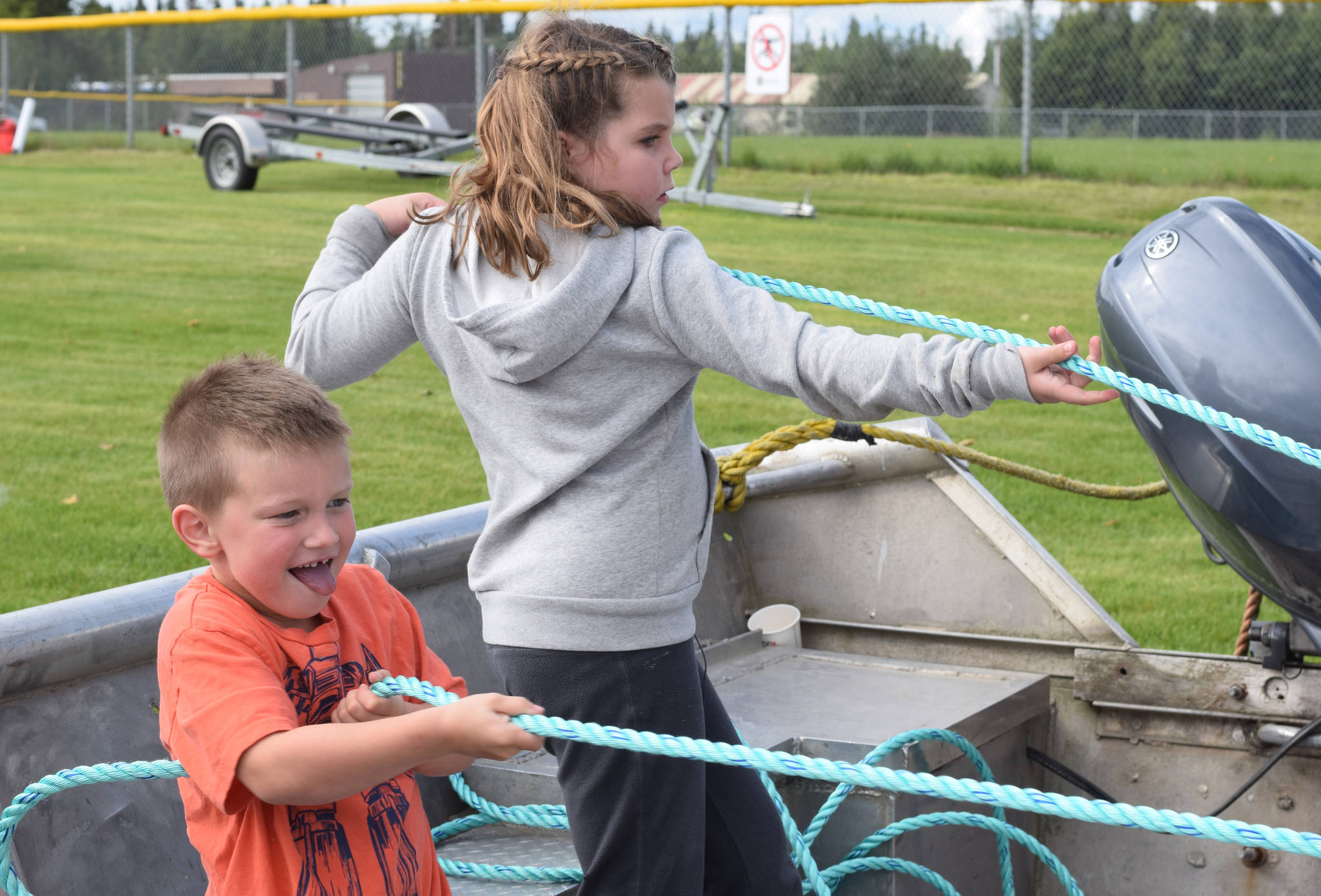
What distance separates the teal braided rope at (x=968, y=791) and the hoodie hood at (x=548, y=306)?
478mm

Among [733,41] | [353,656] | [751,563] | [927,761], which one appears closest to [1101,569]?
[751,563]

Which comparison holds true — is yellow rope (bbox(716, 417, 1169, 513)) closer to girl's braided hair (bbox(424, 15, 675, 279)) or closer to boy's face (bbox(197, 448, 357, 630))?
girl's braided hair (bbox(424, 15, 675, 279))

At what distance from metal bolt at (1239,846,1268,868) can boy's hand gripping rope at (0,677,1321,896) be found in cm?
40

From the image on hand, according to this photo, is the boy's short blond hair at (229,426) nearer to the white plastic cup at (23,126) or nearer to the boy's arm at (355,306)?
the boy's arm at (355,306)

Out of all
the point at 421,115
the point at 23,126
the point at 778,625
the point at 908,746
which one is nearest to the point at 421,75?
the point at 421,115

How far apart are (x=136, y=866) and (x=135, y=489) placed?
9.96 feet

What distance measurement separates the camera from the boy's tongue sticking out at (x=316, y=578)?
1404 mm

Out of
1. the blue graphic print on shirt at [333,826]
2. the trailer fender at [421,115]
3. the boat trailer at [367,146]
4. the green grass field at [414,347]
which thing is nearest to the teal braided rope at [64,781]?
the blue graphic print on shirt at [333,826]

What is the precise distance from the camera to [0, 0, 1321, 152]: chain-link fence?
43.1 feet

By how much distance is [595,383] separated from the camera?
1646 millimetres

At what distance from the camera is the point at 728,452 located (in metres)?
3.14

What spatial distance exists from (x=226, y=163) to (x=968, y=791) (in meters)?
13.1

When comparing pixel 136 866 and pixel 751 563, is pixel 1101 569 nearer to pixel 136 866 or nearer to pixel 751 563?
pixel 751 563

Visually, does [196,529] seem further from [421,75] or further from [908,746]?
[421,75]
